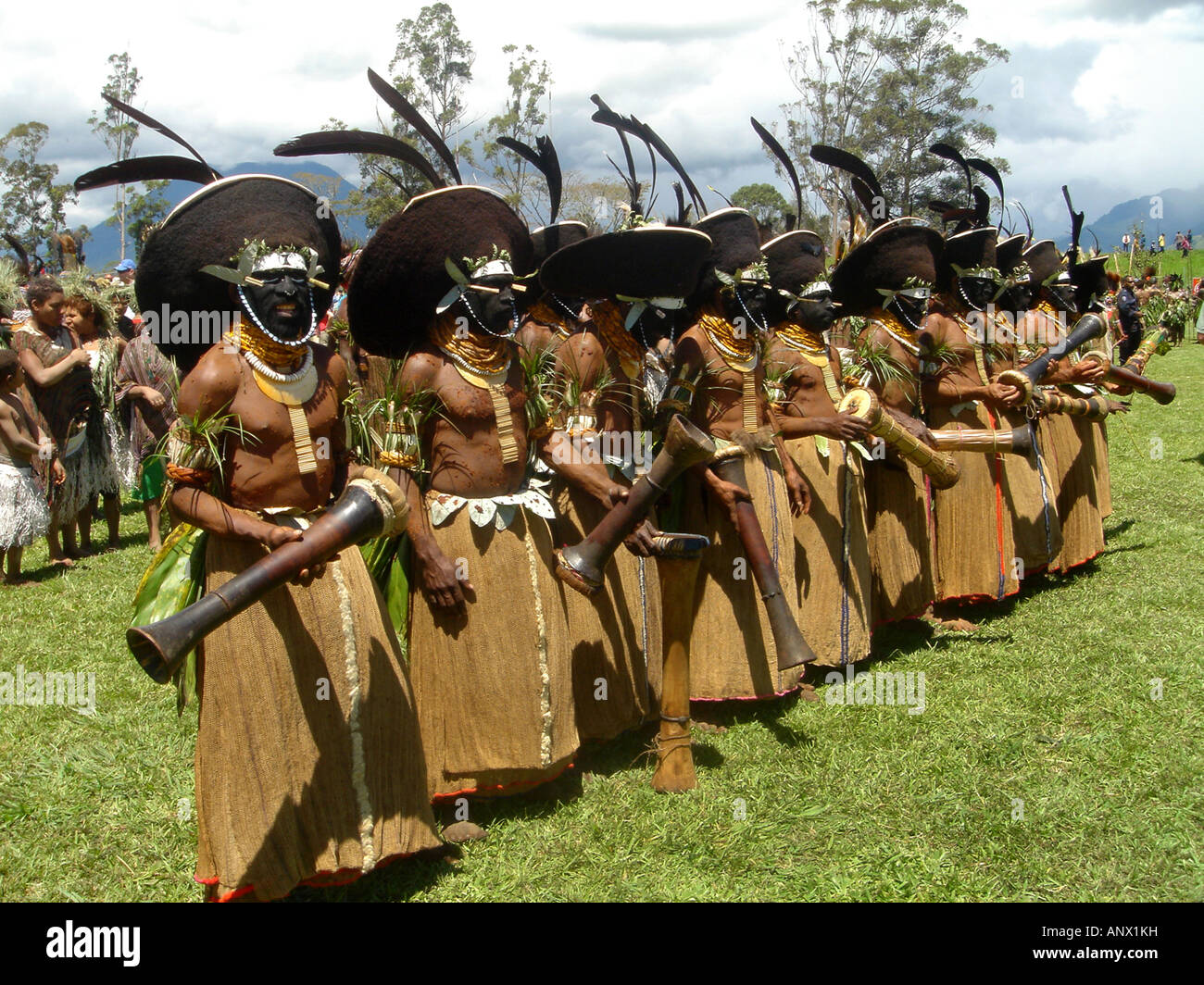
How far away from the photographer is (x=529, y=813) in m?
4.49

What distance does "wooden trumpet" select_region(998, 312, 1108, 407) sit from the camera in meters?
7.09

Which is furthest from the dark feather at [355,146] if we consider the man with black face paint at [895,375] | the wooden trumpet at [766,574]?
the man with black face paint at [895,375]

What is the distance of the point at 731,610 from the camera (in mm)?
5605

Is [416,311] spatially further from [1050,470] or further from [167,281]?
[1050,470]

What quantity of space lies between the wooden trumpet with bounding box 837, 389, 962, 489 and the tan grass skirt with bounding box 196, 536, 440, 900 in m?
3.26

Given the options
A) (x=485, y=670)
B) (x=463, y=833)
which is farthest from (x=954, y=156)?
(x=463, y=833)

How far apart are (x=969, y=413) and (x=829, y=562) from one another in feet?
6.48

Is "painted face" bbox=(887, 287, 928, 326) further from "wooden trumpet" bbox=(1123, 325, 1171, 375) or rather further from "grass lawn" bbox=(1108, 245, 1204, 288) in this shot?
"grass lawn" bbox=(1108, 245, 1204, 288)

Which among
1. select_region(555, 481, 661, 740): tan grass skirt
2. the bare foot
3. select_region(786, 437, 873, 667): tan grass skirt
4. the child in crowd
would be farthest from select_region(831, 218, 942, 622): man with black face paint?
the child in crowd

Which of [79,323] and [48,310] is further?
[79,323]

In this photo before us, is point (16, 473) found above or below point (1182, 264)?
below

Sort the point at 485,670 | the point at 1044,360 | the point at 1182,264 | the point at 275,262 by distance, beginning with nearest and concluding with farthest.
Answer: the point at 275,262, the point at 485,670, the point at 1044,360, the point at 1182,264

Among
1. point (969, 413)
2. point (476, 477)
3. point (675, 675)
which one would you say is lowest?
point (675, 675)

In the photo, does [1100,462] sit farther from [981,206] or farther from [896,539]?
[896,539]
